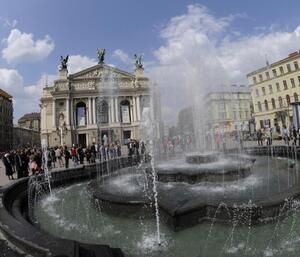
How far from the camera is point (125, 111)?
237ft

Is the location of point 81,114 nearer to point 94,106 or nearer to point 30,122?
point 94,106

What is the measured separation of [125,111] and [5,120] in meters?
43.0

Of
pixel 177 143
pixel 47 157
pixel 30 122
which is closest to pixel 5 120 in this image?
pixel 30 122

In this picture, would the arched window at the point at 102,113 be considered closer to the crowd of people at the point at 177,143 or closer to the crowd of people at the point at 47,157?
the crowd of people at the point at 177,143

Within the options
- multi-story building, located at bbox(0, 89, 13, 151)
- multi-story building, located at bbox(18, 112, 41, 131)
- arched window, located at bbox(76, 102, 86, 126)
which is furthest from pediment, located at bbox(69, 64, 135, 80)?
multi-story building, located at bbox(18, 112, 41, 131)

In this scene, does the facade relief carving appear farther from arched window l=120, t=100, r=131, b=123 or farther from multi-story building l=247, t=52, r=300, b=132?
multi-story building l=247, t=52, r=300, b=132

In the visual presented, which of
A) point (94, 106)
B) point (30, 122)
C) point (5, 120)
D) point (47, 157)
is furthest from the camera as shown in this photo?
point (30, 122)

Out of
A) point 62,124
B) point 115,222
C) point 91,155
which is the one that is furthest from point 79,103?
point 115,222

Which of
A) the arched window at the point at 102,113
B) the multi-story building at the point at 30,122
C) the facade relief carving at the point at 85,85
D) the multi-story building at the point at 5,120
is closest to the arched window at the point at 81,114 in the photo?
the arched window at the point at 102,113

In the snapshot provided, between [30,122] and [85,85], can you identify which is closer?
[85,85]

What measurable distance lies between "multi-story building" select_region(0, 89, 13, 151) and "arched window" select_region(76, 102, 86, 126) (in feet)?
98.9

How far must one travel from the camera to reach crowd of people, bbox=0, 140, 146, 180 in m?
15.6

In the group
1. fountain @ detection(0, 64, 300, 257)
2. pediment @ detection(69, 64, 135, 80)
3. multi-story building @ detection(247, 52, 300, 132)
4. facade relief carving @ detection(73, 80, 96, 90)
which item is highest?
pediment @ detection(69, 64, 135, 80)

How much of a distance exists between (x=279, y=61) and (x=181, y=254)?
5452 centimetres
